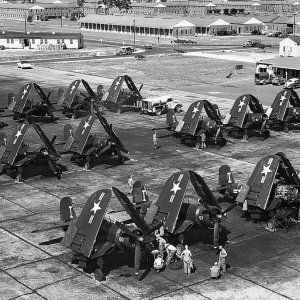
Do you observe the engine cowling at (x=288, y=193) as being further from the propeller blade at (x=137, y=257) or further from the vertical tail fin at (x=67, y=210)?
the vertical tail fin at (x=67, y=210)

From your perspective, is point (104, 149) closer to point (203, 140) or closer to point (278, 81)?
point (203, 140)

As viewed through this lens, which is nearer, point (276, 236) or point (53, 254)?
point (53, 254)

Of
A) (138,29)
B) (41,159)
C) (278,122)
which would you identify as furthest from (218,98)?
(138,29)

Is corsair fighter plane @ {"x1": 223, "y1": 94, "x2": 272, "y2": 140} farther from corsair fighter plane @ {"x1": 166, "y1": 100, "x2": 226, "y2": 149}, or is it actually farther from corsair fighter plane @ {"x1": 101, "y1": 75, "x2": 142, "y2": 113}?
corsair fighter plane @ {"x1": 101, "y1": 75, "x2": 142, "y2": 113}

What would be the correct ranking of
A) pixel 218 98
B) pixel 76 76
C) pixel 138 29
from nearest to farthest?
1. pixel 218 98
2. pixel 76 76
3. pixel 138 29

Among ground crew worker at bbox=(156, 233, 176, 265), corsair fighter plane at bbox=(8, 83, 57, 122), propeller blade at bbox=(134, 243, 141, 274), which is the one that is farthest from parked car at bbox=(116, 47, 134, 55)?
propeller blade at bbox=(134, 243, 141, 274)

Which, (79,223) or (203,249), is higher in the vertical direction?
(79,223)

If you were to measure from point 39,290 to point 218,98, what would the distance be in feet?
197

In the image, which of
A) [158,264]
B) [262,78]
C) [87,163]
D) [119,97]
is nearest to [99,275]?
[158,264]

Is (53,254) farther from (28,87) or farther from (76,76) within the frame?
(76,76)

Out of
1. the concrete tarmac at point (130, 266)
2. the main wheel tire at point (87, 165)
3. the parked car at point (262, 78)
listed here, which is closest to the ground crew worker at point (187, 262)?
the concrete tarmac at point (130, 266)

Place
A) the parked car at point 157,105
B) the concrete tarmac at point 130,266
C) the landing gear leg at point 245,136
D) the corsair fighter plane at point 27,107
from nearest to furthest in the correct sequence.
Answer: the concrete tarmac at point 130,266, the landing gear leg at point 245,136, the corsair fighter plane at point 27,107, the parked car at point 157,105

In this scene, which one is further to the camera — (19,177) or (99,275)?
(19,177)

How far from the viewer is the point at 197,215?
36.9 meters
